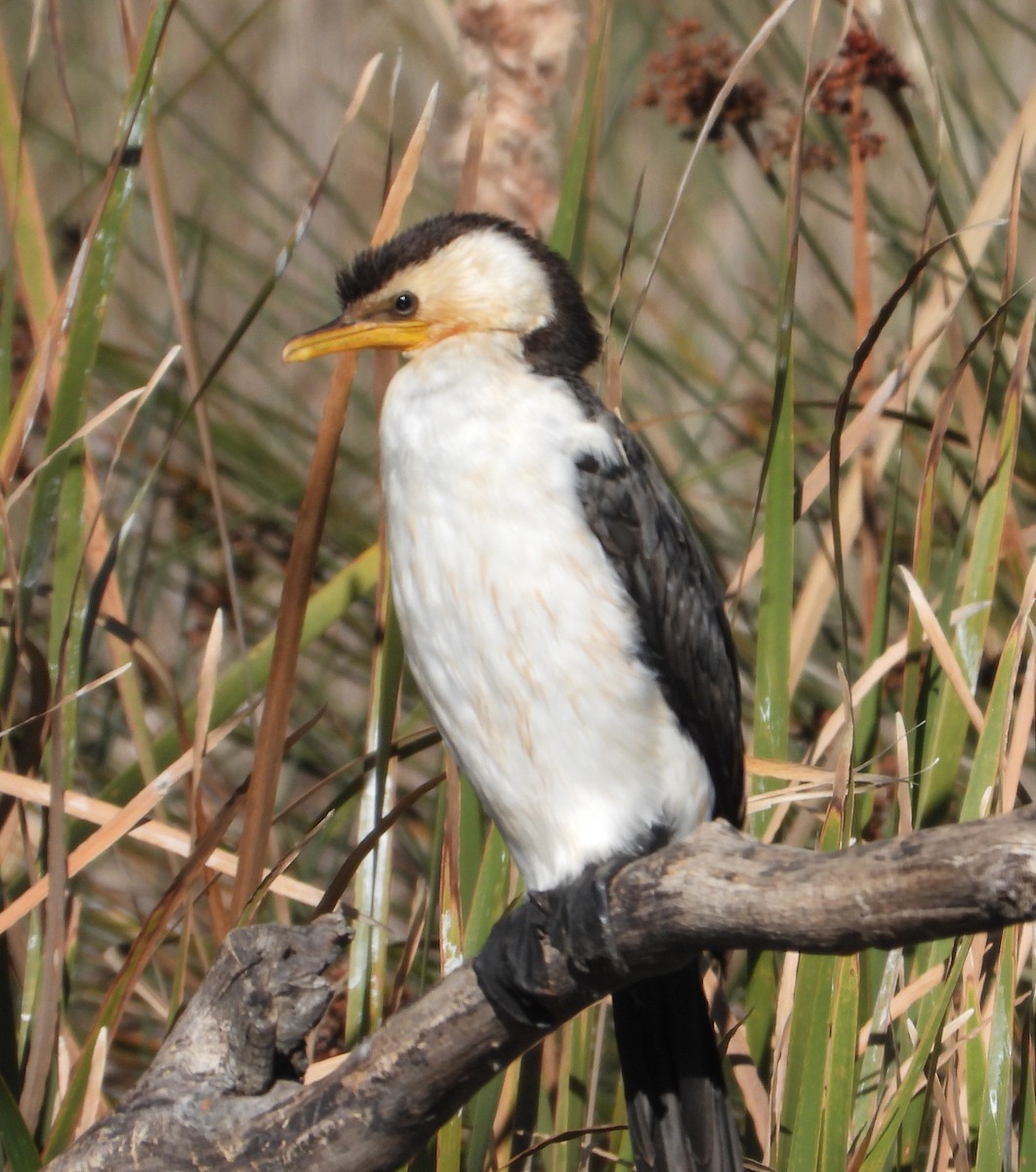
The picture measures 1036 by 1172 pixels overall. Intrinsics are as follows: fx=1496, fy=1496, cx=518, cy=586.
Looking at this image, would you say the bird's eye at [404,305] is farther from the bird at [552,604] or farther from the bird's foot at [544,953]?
the bird's foot at [544,953]

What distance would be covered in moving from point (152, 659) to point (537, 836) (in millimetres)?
583

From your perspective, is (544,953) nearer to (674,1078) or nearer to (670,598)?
(674,1078)

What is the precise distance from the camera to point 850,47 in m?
2.45

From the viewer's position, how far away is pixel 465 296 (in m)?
2.05

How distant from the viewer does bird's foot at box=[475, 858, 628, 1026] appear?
1681 millimetres

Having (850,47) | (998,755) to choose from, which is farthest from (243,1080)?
(850,47)

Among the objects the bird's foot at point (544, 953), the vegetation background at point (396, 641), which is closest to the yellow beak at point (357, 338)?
the vegetation background at point (396, 641)

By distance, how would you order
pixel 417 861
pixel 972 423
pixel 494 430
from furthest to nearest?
pixel 417 861 < pixel 972 423 < pixel 494 430

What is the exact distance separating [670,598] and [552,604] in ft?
0.61

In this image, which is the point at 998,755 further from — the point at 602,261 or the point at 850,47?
the point at 602,261

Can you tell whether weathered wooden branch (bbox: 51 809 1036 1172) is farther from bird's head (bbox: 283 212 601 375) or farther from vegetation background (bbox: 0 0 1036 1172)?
bird's head (bbox: 283 212 601 375)

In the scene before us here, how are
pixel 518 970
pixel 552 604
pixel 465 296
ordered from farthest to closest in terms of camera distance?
pixel 465 296
pixel 552 604
pixel 518 970

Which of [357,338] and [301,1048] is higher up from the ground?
[357,338]

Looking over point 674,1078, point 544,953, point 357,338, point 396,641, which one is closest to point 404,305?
point 357,338
